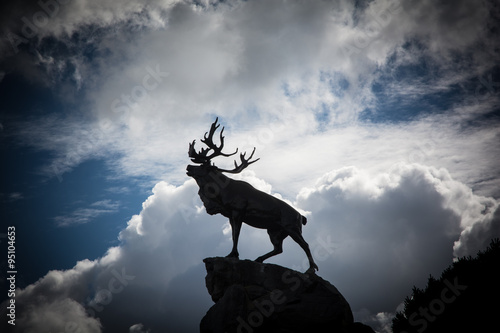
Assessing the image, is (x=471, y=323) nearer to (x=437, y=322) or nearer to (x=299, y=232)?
(x=437, y=322)

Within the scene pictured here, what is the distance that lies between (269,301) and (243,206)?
323 centimetres

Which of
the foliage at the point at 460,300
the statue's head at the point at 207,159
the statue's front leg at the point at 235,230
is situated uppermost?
the statue's head at the point at 207,159

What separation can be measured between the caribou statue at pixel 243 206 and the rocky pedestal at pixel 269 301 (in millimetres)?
843

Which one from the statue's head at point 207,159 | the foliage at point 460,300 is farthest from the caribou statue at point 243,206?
the foliage at point 460,300

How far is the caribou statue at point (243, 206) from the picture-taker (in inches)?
444

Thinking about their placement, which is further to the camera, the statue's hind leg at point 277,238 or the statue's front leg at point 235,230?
the statue's hind leg at point 277,238

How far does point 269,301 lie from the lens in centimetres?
954

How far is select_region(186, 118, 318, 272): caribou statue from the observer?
1129 cm

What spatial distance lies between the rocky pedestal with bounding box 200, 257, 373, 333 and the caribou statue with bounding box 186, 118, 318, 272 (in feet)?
2.77

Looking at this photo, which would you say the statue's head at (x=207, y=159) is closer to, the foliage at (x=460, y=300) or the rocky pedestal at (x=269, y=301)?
the rocky pedestal at (x=269, y=301)

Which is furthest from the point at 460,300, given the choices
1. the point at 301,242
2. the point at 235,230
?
the point at 235,230

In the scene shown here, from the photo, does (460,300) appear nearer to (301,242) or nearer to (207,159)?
(301,242)

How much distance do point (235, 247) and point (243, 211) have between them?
124 centimetres

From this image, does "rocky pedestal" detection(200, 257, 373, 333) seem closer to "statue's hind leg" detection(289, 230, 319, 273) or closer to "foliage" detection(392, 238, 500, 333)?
"statue's hind leg" detection(289, 230, 319, 273)
